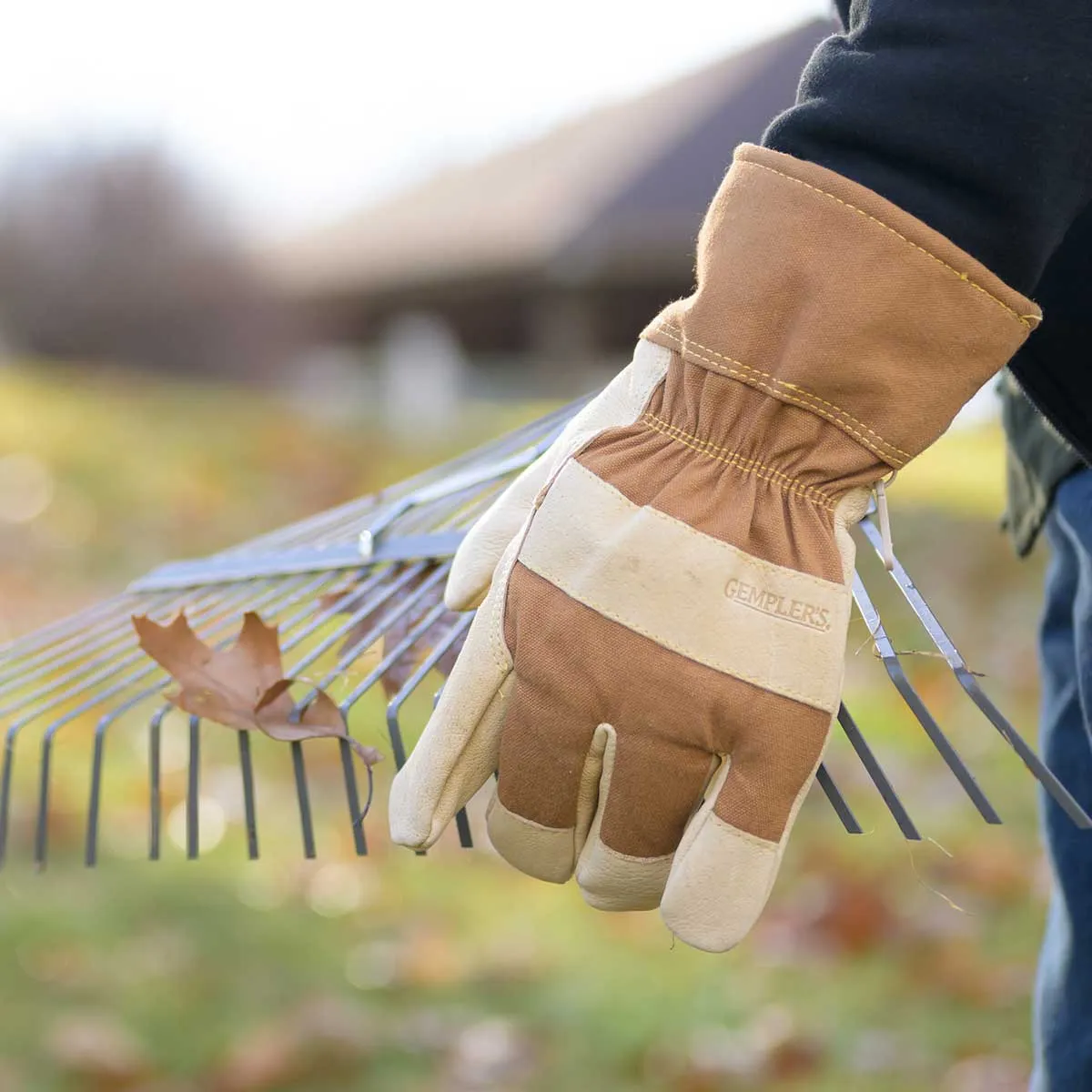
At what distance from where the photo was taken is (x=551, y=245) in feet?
40.1

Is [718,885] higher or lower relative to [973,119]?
lower

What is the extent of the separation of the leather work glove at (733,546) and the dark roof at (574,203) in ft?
28.5

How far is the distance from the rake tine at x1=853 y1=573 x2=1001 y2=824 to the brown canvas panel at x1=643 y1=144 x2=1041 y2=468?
140 mm

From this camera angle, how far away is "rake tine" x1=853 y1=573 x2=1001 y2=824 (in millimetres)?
928

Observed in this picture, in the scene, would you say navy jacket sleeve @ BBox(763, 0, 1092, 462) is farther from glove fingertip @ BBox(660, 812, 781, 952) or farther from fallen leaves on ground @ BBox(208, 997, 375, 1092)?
fallen leaves on ground @ BBox(208, 997, 375, 1092)

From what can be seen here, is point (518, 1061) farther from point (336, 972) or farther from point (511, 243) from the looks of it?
point (511, 243)

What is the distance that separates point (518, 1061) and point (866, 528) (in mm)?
1796

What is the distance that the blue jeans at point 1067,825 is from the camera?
4.24 ft

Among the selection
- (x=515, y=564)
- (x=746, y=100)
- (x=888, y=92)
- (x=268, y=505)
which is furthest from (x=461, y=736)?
(x=746, y=100)

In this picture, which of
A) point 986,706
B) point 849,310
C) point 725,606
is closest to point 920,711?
point 986,706

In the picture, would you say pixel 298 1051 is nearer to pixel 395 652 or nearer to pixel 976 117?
pixel 395 652

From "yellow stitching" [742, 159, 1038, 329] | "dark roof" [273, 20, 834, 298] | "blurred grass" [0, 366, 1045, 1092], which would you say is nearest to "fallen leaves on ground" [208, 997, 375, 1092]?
"blurred grass" [0, 366, 1045, 1092]

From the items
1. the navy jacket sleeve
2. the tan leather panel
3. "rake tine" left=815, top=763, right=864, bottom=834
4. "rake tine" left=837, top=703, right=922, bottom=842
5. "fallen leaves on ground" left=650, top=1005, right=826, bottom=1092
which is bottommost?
"fallen leaves on ground" left=650, top=1005, right=826, bottom=1092

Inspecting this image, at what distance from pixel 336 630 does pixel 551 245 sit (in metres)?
11.1
